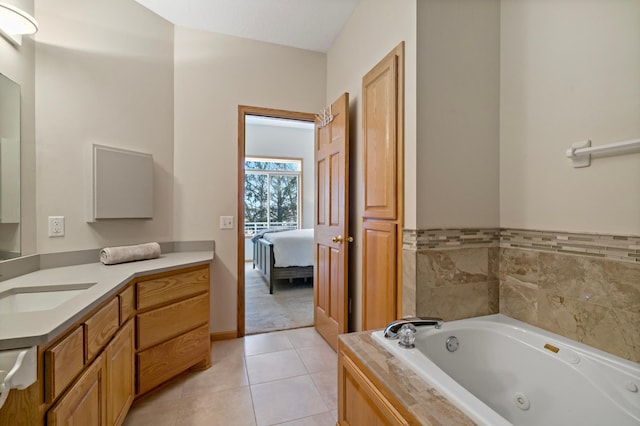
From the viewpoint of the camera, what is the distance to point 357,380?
3.95 ft

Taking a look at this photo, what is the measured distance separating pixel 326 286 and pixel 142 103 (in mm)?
2161

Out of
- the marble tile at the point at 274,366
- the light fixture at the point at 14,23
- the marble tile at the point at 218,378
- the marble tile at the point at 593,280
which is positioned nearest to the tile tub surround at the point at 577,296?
the marble tile at the point at 593,280

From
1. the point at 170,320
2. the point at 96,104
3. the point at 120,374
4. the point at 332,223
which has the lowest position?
the point at 120,374

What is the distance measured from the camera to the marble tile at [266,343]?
2372mm

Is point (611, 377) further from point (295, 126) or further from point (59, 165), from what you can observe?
point (295, 126)

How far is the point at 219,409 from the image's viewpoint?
166 centimetres

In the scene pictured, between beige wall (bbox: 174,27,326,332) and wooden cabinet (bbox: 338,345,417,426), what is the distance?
155 centimetres

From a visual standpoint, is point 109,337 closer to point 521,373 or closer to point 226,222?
point 226,222

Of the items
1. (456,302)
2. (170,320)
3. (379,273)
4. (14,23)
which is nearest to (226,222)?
(170,320)

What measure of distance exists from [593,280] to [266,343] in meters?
2.29

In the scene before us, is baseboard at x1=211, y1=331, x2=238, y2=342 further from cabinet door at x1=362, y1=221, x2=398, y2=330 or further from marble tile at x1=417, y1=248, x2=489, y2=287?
marble tile at x1=417, y1=248, x2=489, y2=287

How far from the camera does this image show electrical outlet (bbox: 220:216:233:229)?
2.56 meters

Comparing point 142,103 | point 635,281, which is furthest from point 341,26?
point 635,281

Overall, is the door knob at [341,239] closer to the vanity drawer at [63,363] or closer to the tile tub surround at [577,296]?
the tile tub surround at [577,296]
